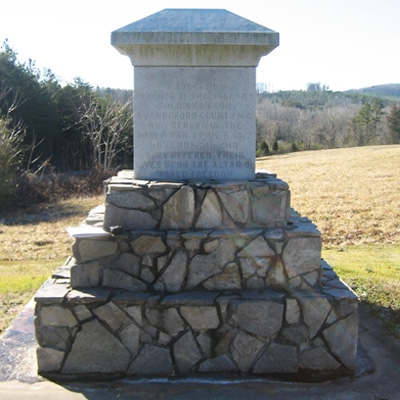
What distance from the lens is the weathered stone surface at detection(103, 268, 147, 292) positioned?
165 inches

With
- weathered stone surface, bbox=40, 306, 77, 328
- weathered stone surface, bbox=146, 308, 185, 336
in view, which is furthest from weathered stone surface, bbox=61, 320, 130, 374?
weathered stone surface, bbox=146, 308, 185, 336

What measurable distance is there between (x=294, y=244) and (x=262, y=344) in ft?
2.76

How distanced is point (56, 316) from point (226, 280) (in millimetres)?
1382

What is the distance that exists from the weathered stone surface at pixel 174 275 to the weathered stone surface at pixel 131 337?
37cm

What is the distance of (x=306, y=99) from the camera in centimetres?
10994

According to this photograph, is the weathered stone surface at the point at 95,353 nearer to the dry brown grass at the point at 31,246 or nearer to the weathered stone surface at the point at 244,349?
the weathered stone surface at the point at 244,349

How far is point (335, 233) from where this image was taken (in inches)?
458

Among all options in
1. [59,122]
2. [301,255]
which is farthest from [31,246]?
[59,122]

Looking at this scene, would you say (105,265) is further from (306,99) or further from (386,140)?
(306,99)

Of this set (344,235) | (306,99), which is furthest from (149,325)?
(306,99)

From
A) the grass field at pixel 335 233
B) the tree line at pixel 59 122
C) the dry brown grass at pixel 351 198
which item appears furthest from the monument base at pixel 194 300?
the tree line at pixel 59 122

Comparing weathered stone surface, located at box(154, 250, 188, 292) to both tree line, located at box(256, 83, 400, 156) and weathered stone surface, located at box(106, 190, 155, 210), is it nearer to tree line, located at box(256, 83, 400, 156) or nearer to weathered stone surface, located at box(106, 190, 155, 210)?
weathered stone surface, located at box(106, 190, 155, 210)

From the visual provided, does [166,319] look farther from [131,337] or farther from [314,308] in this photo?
[314,308]

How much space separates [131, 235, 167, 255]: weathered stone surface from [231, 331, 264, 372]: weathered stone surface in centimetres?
94
